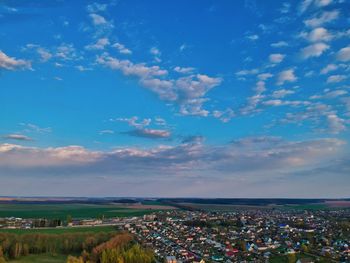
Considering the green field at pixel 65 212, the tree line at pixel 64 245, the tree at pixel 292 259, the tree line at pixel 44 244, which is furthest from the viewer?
the green field at pixel 65 212

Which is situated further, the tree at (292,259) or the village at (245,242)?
the village at (245,242)

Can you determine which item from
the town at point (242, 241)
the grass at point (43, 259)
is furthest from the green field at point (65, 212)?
the grass at point (43, 259)

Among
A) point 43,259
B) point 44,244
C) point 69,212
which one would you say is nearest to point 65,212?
point 69,212

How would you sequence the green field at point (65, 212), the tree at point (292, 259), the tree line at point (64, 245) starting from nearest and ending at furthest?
the tree at point (292, 259)
the tree line at point (64, 245)
the green field at point (65, 212)

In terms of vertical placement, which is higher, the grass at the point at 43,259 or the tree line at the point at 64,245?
the tree line at the point at 64,245

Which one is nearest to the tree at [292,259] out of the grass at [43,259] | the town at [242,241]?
the town at [242,241]

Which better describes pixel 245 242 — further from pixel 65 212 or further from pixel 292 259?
pixel 65 212

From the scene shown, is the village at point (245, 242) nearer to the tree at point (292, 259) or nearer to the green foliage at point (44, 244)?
the tree at point (292, 259)

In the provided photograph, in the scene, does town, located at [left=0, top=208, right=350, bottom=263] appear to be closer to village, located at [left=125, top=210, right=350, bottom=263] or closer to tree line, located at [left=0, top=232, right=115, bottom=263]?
village, located at [left=125, top=210, right=350, bottom=263]

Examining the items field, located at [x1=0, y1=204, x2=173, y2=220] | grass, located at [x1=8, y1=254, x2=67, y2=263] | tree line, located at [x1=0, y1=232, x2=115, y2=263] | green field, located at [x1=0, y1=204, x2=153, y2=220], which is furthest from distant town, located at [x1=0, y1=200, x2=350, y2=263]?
field, located at [x1=0, y1=204, x2=173, y2=220]

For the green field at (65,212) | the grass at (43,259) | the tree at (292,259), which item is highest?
the green field at (65,212)
